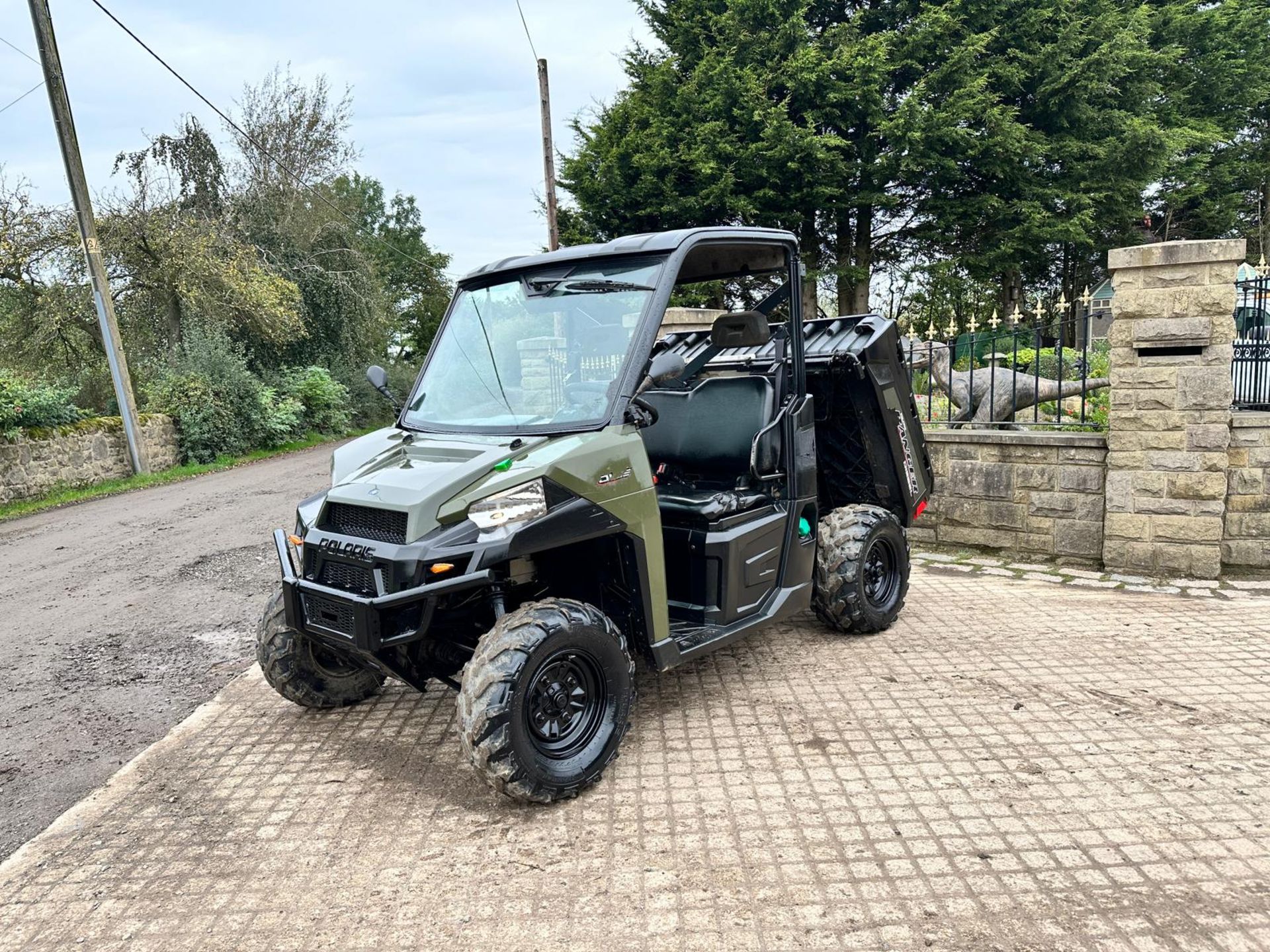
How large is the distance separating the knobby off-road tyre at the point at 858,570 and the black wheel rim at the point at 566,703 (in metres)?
2.05

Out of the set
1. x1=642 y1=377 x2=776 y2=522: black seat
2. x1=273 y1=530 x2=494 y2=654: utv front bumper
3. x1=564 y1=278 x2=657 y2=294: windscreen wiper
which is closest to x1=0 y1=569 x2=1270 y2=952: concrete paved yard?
x1=273 y1=530 x2=494 y2=654: utv front bumper

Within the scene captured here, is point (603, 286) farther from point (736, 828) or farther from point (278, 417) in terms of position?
point (278, 417)

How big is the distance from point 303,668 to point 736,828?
2.34 meters

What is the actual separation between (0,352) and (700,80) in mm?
16847

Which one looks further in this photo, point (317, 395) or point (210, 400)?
point (317, 395)

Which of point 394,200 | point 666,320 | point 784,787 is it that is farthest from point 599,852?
point 394,200

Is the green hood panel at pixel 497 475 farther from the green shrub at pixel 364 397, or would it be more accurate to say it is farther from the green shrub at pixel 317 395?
the green shrub at pixel 364 397

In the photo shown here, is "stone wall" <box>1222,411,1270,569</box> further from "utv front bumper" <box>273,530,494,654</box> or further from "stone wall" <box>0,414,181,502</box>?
"stone wall" <box>0,414,181,502</box>

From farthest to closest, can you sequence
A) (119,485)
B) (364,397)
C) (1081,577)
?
(364,397), (119,485), (1081,577)

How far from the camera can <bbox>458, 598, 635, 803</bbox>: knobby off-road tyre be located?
124 inches

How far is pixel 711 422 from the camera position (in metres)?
4.98

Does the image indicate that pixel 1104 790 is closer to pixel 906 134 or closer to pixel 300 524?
pixel 300 524

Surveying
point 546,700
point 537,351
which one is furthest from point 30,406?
point 546,700

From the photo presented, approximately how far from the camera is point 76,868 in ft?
10.3
